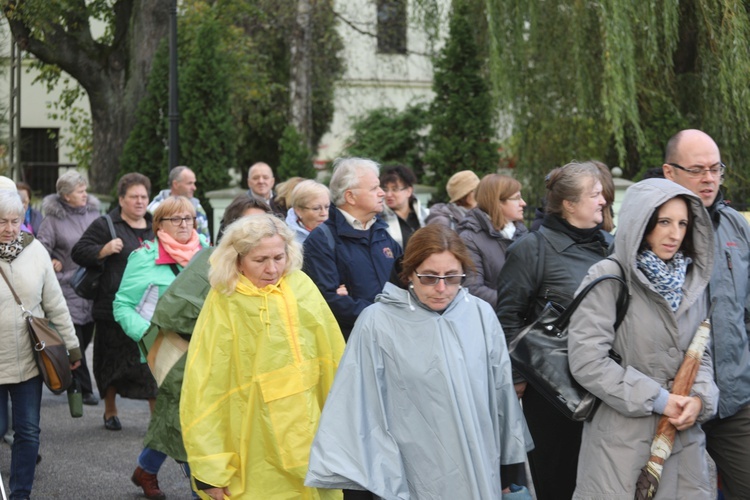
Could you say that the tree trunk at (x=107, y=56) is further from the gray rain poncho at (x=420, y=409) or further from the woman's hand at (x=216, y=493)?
the gray rain poncho at (x=420, y=409)

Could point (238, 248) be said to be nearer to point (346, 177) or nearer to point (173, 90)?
point (346, 177)

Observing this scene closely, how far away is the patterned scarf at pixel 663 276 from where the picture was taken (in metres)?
4.68

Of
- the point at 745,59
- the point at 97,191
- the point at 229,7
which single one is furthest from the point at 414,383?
the point at 229,7

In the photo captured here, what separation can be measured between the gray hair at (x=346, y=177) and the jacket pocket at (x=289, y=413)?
5.37ft

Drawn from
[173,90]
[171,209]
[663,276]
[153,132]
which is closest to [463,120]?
[173,90]

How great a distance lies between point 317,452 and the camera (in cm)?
457

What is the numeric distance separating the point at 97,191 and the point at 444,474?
16.5 metres

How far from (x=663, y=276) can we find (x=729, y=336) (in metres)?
0.50

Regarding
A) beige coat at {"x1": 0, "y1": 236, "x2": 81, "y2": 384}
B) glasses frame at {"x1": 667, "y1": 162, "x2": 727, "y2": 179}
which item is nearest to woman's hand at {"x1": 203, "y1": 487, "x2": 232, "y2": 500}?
beige coat at {"x1": 0, "y1": 236, "x2": 81, "y2": 384}

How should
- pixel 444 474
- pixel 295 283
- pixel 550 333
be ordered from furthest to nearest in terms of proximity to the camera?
pixel 295 283 < pixel 550 333 < pixel 444 474

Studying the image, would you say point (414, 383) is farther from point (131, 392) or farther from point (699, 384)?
point (131, 392)

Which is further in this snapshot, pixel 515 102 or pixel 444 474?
pixel 515 102

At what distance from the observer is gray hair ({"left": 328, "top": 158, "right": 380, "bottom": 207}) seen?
6660 mm

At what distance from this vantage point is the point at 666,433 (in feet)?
15.0
